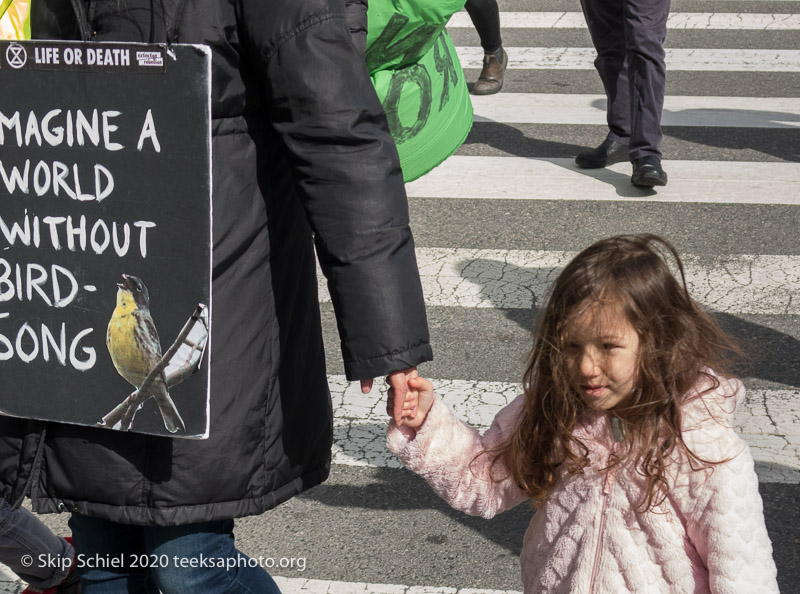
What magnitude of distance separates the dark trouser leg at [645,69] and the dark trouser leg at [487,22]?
1846 millimetres

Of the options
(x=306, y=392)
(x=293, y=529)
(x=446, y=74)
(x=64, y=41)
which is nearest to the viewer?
(x=64, y=41)

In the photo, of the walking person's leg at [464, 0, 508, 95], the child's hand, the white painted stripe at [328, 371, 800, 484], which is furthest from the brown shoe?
the child's hand

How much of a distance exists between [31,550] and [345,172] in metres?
1.47

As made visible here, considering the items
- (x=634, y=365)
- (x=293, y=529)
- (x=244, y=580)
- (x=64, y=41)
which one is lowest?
(x=293, y=529)

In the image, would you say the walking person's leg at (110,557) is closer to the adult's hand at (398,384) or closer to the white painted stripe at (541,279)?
the adult's hand at (398,384)

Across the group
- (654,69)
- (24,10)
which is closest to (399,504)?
(24,10)

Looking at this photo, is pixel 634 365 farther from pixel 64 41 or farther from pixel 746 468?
pixel 64 41

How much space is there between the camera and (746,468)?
78.5 inches

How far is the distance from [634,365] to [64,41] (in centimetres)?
113

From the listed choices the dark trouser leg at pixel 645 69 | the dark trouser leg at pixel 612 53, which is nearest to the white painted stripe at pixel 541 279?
the dark trouser leg at pixel 645 69

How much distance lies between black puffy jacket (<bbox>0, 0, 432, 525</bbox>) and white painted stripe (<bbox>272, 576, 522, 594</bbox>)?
2.99 ft

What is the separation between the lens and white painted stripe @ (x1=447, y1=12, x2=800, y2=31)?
28.9 ft

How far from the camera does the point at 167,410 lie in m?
2.02

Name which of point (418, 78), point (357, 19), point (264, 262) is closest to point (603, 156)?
point (418, 78)
